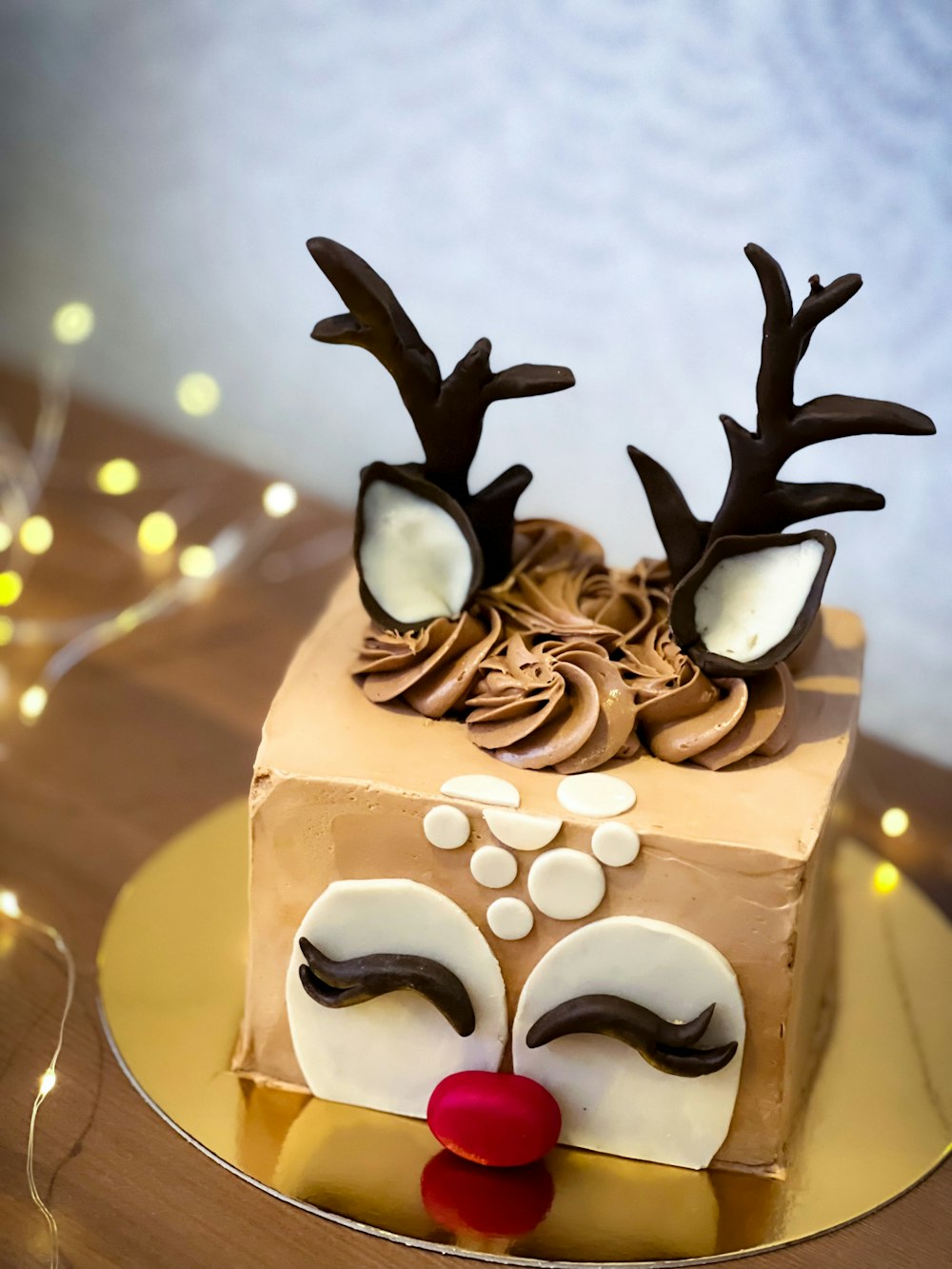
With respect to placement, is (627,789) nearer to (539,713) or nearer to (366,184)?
(539,713)

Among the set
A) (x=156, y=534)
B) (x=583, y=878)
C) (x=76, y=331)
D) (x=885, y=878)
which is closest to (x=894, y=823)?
(x=885, y=878)

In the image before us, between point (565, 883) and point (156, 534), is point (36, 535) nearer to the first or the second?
point (156, 534)

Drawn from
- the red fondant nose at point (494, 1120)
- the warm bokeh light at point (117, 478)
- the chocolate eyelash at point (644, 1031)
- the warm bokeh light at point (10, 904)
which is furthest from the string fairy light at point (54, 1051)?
the warm bokeh light at point (117, 478)

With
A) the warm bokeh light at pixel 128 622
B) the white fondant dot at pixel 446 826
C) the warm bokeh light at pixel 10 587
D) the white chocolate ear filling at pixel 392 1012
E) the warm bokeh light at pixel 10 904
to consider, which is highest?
the white fondant dot at pixel 446 826

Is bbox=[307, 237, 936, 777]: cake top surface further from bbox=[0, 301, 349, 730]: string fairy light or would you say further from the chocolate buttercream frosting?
bbox=[0, 301, 349, 730]: string fairy light

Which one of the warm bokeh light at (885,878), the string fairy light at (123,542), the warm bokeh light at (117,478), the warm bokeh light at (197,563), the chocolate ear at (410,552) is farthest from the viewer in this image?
the warm bokeh light at (117,478)

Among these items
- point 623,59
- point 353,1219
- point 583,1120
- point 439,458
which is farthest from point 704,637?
point 623,59

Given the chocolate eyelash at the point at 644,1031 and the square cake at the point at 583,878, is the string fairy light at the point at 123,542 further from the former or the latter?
the chocolate eyelash at the point at 644,1031
